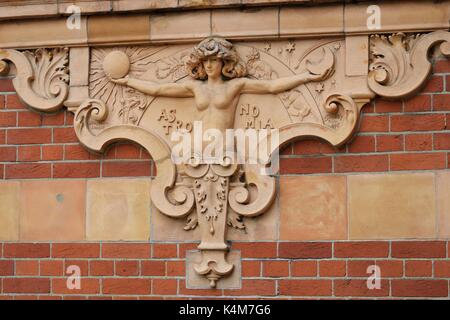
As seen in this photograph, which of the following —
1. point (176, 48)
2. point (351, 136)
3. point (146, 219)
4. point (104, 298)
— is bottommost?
point (104, 298)

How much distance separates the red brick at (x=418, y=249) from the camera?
7.43 m

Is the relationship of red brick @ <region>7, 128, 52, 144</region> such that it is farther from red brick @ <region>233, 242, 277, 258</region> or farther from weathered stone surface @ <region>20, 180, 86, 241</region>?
red brick @ <region>233, 242, 277, 258</region>

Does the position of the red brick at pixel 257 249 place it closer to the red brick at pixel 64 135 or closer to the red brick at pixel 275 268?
the red brick at pixel 275 268

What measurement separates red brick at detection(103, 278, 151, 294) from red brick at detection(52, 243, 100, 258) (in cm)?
19

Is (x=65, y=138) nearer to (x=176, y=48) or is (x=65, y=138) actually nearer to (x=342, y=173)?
(x=176, y=48)

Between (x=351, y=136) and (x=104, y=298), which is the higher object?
(x=351, y=136)

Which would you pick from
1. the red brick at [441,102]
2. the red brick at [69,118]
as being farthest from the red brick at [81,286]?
the red brick at [441,102]

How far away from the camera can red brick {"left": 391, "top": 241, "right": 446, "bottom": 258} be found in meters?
7.43

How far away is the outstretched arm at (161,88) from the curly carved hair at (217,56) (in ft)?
0.33

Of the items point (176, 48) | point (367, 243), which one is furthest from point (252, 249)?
point (176, 48)

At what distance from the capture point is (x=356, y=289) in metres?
7.50

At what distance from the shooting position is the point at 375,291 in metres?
7.47

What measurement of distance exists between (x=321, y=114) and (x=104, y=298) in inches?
67.9

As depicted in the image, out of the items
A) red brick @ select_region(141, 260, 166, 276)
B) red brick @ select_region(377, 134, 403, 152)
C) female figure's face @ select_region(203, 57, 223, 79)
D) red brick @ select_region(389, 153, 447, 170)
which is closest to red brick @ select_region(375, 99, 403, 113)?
red brick @ select_region(377, 134, 403, 152)
